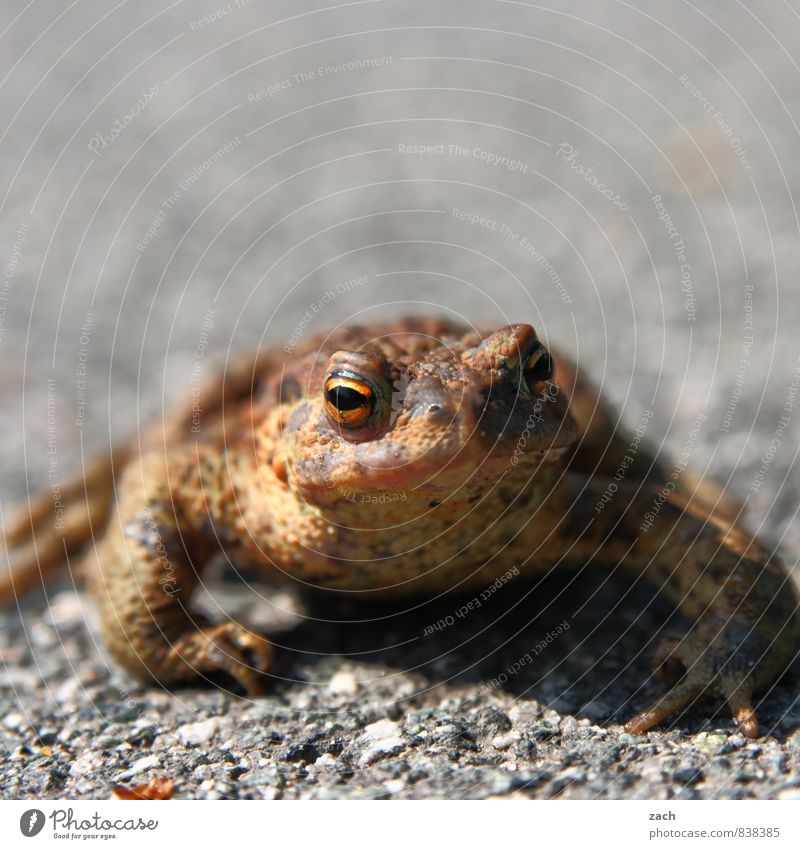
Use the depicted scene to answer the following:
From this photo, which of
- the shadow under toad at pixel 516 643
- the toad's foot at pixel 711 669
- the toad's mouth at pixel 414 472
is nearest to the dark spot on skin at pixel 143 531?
the shadow under toad at pixel 516 643

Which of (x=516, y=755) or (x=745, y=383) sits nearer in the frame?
(x=516, y=755)

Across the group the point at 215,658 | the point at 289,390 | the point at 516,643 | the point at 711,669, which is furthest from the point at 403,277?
the point at 711,669

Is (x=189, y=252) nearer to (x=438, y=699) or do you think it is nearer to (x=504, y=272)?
(x=504, y=272)

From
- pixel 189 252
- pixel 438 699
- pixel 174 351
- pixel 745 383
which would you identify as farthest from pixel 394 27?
pixel 438 699

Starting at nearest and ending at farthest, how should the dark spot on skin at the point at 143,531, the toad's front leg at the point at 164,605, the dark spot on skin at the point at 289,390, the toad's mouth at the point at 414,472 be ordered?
1. the toad's mouth at the point at 414,472
2. the dark spot on skin at the point at 289,390
3. the toad's front leg at the point at 164,605
4. the dark spot on skin at the point at 143,531

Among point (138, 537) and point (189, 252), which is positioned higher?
point (189, 252)

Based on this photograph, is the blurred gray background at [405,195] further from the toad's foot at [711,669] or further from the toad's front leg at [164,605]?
the toad's front leg at [164,605]

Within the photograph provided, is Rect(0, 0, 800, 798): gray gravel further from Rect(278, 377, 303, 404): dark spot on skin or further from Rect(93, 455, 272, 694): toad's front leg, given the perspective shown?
Rect(278, 377, 303, 404): dark spot on skin
